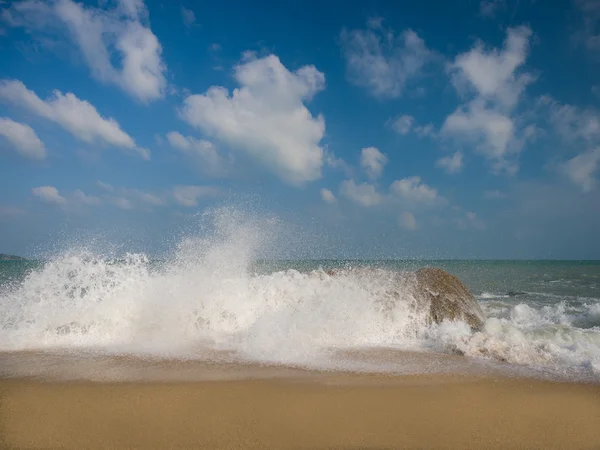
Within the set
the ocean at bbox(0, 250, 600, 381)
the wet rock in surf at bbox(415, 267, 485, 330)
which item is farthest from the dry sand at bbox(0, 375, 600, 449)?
the wet rock in surf at bbox(415, 267, 485, 330)

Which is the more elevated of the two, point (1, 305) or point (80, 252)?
point (80, 252)

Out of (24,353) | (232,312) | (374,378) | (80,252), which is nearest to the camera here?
(374,378)

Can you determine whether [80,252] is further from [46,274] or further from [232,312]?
[232,312]

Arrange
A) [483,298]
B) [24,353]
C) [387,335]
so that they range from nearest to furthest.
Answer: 1. [24,353]
2. [387,335]
3. [483,298]

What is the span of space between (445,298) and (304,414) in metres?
5.64

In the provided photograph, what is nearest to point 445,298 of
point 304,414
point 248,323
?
point 248,323

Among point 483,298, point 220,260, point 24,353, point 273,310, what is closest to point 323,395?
point 273,310

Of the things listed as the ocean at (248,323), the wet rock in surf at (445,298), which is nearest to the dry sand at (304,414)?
the ocean at (248,323)

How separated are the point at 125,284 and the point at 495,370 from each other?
7138 mm

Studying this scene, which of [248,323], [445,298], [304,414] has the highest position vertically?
[445,298]

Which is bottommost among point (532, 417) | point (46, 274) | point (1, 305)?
point (532, 417)

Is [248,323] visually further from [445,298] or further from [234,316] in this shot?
[445,298]

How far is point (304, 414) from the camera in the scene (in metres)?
3.62

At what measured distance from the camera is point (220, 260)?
29.8 ft
